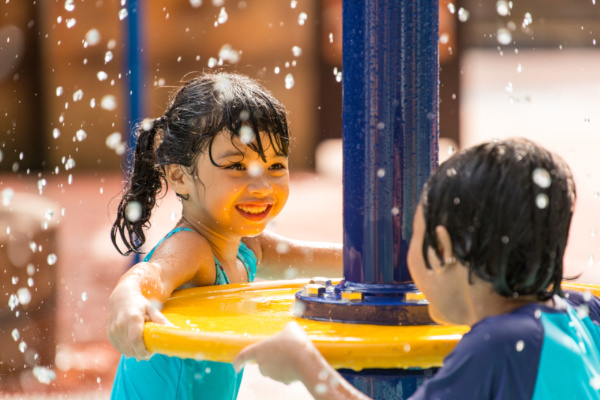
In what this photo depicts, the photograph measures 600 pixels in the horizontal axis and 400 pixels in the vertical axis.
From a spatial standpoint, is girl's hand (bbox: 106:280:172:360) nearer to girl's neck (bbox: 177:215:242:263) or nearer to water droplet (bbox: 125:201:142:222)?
girl's neck (bbox: 177:215:242:263)

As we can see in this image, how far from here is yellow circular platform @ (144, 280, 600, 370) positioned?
1.28 metres

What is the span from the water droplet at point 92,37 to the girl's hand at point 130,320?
34.7 ft

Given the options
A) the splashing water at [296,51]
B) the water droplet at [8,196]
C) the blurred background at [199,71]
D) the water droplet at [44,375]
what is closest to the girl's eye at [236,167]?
the water droplet at [44,375]

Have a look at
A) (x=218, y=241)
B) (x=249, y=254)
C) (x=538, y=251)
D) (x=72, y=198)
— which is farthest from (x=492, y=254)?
(x=72, y=198)

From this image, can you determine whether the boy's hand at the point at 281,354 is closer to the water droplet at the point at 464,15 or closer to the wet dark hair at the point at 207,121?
the wet dark hair at the point at 207,121

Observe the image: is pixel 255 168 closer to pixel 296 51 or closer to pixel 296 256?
pixel 296 256

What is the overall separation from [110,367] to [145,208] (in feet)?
5.93

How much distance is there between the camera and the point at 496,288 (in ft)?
4.11

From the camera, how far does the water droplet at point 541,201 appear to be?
48.3 inches

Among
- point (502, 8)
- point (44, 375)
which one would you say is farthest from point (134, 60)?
point (502, 8)

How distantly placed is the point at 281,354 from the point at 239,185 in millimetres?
829

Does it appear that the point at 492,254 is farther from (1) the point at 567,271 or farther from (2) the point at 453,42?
(2) the point at 453,42

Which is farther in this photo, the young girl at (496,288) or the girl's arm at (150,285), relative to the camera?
the girl's arm at (150,285)

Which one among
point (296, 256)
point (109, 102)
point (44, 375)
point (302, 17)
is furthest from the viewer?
point (109, 102)
